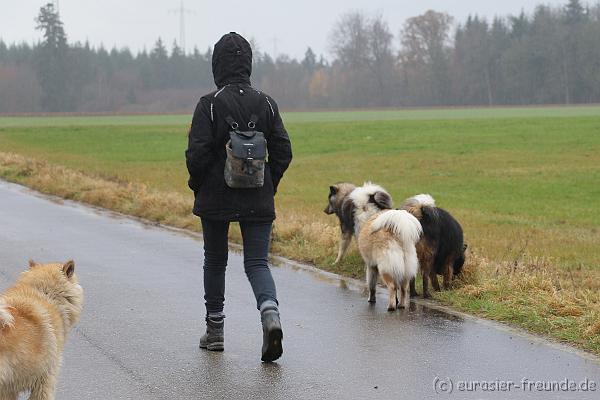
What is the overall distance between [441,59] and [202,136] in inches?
4300

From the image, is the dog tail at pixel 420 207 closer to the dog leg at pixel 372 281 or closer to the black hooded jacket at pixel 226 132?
the dog leg at pixel 372 281

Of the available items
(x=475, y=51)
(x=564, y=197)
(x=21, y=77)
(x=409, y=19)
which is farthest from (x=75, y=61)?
(x=564, y=197)

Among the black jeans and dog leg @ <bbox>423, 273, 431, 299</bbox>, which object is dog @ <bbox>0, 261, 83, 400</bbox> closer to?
the black jeans

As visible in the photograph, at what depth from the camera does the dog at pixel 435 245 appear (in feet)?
29.6

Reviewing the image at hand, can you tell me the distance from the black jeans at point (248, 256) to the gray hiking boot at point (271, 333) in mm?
128

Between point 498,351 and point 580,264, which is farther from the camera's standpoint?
point 580,264

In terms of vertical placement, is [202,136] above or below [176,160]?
above

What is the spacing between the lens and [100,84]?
427ft

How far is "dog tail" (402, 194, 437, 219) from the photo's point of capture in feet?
29.8

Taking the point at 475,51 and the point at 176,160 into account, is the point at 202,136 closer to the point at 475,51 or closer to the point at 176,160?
the point at 176,160

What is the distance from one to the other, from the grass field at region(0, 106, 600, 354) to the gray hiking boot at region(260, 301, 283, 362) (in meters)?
2.47

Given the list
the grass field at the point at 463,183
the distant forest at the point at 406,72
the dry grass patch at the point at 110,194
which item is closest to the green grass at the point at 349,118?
the grass field at the point at 463,183

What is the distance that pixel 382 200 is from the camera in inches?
406

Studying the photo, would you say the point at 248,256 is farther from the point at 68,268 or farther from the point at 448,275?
the point at 448,275
